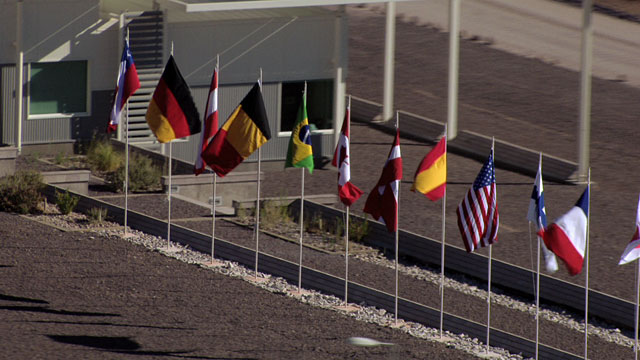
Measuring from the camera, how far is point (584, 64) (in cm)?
2756

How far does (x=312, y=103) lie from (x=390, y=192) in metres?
12.3

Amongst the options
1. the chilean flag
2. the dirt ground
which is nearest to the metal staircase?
the dirt ground

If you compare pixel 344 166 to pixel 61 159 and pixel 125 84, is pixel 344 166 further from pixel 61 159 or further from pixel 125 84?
pixel 61 159

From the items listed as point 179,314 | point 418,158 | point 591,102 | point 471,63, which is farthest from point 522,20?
point 179,314

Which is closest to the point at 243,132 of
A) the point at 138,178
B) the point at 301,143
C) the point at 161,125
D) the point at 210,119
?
the point at 301,143

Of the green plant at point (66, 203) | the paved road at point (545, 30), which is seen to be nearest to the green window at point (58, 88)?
the green plant at point (66, 203)

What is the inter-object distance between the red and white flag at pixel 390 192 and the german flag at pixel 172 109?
390 cm

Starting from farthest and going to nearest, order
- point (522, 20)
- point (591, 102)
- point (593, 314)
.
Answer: point (522, 20) < point (591, 102) < point (593, 314)

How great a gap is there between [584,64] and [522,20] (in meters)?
24.3

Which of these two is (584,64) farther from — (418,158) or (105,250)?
(105,250)

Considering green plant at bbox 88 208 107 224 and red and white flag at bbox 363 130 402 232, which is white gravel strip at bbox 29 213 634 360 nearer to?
green plant at bbox 88 208 107 224

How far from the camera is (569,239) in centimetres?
1580

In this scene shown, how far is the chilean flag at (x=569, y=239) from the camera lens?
15766 millimetres

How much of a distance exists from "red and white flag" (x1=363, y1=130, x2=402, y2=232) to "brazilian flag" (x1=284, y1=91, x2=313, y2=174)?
4.87ft
